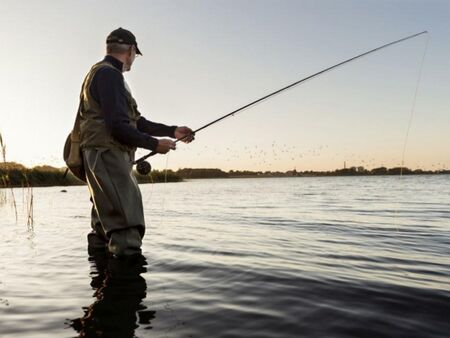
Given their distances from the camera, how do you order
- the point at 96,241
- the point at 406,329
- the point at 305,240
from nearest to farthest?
the point at 406,329 < the point at 96,241 < the point at 305,240

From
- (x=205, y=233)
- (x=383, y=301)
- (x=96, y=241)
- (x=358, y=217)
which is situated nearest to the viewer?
(x=383, y=301)

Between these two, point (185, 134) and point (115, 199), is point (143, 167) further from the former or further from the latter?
point (115, 199)

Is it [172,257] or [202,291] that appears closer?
[202,291]

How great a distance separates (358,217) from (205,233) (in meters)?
5.73

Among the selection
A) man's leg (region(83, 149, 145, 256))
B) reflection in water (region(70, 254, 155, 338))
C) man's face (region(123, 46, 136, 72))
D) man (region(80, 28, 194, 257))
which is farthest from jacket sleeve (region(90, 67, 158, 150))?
reflection in water (region(70, 254, 155, 338))

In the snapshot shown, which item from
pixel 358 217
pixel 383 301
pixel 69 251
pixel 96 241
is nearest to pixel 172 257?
pixel 96 241

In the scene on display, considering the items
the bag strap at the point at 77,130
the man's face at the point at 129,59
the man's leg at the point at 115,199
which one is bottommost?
the man's leg at the point at 115,199

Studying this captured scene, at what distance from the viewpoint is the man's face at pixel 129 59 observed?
521 cm

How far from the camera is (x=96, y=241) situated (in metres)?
5.67

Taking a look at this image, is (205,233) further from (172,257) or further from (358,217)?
(358,217)

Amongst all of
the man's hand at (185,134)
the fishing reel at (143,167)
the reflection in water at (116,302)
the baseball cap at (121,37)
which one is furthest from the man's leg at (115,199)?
the baseball cap at (121,37)

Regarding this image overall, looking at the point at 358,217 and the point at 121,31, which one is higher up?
the point at 121,31

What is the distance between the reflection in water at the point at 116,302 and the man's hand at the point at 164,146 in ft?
4.47

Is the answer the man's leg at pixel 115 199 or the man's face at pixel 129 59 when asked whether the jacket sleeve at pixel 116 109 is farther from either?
the man's face at pixel 129 59
